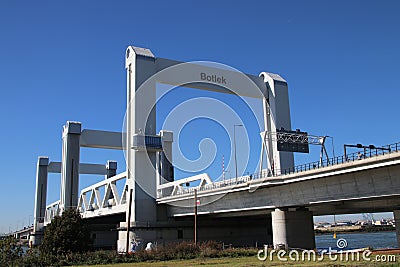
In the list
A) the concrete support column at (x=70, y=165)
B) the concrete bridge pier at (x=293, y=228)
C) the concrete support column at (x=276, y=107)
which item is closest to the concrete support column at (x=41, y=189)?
the concrete support column at (x=70, y=165)

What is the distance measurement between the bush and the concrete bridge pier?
1610 cm

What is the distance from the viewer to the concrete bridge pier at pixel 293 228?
1411 inches

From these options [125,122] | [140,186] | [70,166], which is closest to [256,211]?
[140,186]

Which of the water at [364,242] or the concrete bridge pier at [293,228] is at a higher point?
the concrete bridge pier at [293,228]

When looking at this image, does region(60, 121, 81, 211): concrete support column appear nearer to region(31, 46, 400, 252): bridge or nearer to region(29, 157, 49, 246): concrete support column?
region(31, 46, 400, 252): bridge

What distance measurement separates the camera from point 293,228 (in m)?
36.1

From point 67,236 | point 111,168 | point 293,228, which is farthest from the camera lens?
point 111,168

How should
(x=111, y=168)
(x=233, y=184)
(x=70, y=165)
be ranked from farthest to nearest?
(x=111, y=168) < (x=70, y=165) < (x=233, y=184)

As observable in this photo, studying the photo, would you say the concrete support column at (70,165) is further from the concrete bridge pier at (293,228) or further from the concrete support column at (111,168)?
the concrete bridge pier at (293,228)

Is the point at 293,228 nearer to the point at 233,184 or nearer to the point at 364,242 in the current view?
the point at 233,184

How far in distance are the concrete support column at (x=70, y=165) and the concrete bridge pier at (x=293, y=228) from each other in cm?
4374

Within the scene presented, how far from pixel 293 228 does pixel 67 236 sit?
62.0 ft

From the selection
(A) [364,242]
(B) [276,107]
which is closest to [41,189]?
(B) [276,107]

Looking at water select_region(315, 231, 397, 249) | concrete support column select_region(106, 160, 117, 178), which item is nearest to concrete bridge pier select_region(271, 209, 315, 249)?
water select_region(315, 231, 397, 249)
